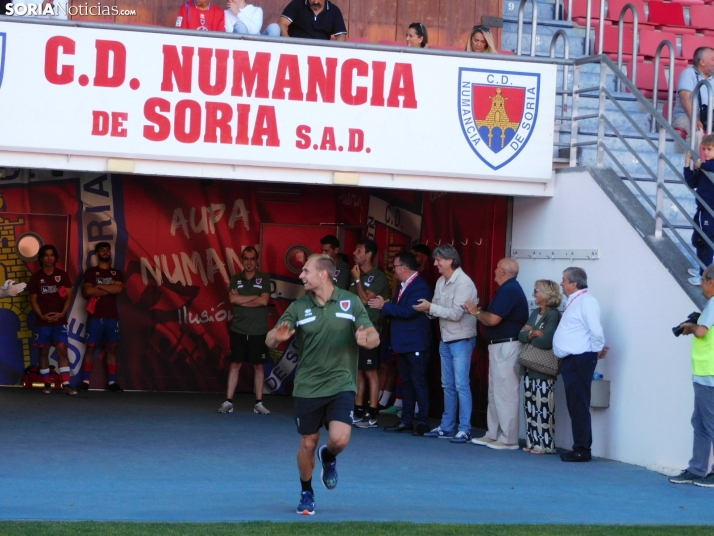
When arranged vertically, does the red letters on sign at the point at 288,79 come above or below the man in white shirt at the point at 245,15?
below

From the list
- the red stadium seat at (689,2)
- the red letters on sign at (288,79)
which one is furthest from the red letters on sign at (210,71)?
the red stadium seat at (689,2)

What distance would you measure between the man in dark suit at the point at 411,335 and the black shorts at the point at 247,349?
6.35ft

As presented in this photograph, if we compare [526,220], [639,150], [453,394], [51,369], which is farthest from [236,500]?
[51,369]

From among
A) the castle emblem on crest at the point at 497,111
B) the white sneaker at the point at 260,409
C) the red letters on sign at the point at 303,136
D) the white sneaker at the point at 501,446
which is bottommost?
the white sneaker at the point at 260,409

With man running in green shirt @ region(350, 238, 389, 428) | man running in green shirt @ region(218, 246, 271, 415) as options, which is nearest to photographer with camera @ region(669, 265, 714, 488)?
man running in green shirt @ region(350, 238, 389, 428)

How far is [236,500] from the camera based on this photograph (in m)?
7.45

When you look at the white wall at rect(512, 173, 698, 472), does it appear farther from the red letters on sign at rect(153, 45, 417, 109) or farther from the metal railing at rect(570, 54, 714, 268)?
the red letters on sign at rect(153, 45, 417, 109)

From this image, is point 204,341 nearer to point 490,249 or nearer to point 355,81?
point 490,249

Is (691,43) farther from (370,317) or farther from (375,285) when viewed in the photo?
(370,317)

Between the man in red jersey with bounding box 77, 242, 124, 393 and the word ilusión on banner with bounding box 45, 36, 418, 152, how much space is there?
15.7ft

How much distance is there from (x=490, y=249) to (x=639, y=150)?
196cm

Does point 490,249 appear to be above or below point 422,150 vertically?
below

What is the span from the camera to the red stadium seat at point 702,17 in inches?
594

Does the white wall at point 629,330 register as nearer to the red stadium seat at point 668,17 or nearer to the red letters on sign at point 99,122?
the red letters on sign at point 99,122
